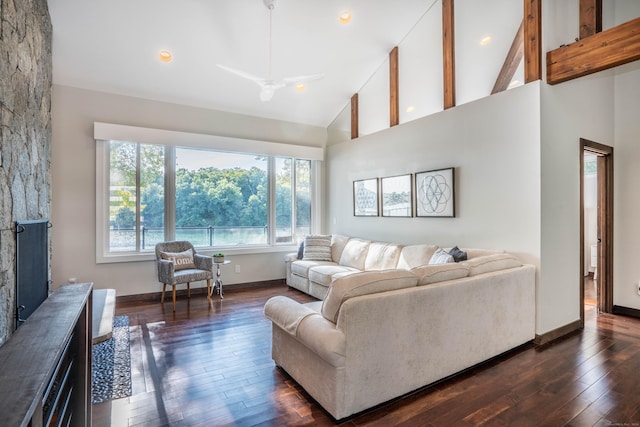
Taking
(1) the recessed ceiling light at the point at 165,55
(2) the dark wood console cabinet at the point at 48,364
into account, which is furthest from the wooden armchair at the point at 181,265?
(1) the recessed ceiling light at the point at 165,55

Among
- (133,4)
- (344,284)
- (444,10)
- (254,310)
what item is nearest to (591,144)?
(444,10)

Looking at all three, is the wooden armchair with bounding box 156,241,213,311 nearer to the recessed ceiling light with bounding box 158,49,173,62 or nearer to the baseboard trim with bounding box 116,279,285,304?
the baseboard trim with bounding box 116,279,285,304

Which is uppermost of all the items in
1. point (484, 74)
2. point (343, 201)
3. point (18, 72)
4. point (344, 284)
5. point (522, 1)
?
point (522, 1)

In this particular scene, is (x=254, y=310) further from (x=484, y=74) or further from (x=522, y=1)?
(x=522, y=1)

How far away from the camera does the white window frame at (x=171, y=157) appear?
4.58 meters

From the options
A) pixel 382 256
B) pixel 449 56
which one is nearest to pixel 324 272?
pixel 382 256

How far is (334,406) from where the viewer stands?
200 cm

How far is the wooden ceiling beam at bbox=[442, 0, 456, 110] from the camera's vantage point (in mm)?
4102

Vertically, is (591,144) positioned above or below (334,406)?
above

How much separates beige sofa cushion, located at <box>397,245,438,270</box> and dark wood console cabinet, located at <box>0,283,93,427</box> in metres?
3.27

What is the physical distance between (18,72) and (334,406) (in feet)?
10.7

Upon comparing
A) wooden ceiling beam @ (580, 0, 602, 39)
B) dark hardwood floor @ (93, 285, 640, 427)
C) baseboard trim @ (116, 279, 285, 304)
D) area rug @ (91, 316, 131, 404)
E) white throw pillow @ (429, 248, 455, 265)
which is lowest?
dark hardwood floor @ (93, 285, 640, 427)

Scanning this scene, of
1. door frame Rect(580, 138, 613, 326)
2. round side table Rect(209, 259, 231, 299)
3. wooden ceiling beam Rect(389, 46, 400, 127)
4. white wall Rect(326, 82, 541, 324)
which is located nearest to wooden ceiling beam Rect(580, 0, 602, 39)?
white wall Rect(326, 82, 541, 324)

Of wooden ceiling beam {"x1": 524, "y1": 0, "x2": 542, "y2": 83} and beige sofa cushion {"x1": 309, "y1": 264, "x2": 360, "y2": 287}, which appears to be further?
beige sofa cushion {"x1": 309, "y1": 264, "x2": 360, "y2": 287}
